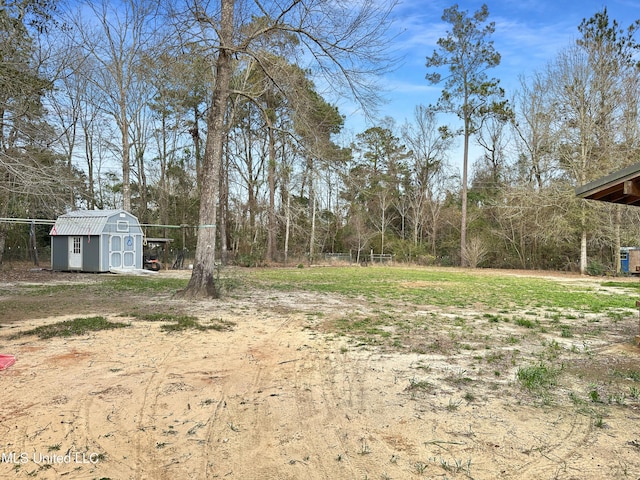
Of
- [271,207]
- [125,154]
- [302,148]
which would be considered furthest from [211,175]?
[271,207]

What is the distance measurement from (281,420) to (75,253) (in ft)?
59.2

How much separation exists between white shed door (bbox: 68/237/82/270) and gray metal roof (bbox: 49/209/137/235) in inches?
14.7

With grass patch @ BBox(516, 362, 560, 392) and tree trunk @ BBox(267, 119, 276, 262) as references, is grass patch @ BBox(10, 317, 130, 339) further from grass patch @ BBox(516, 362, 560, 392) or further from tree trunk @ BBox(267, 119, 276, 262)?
tree trunk @ BBox(267, 119, 276, 262)

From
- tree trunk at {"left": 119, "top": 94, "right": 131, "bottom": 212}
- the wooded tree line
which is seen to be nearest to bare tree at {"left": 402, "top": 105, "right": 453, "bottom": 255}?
the wooded tree line

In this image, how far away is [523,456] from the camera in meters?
2.44

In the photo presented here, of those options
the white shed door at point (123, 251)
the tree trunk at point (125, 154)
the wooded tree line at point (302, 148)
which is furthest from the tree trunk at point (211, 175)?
the tree trunk at point (125, 154)

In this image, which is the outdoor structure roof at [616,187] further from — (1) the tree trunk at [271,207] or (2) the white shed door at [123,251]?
(1) the tree trunk at [271,207]

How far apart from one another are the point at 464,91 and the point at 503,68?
265 cm

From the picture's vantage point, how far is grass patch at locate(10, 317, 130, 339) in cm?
532

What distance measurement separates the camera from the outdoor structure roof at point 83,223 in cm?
1742

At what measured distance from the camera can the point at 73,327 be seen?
5.73 meters

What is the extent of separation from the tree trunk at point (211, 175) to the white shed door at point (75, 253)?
11.0 metres

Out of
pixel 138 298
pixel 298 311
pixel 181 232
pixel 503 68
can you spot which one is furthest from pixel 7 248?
pixel 503 68

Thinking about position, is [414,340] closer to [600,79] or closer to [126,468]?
[126,468]
